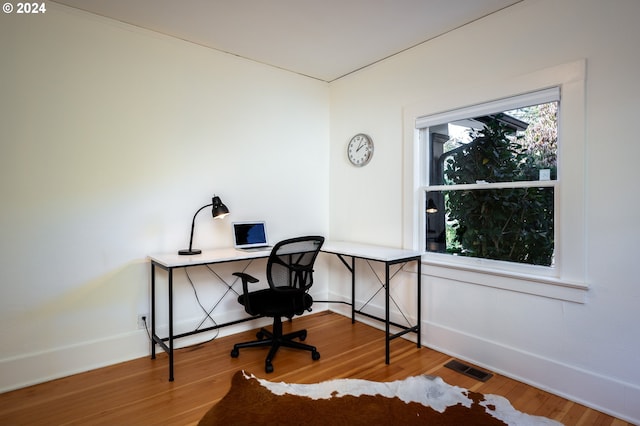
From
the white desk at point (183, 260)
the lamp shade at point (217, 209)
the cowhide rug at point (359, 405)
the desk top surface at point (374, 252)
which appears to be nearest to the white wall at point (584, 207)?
the desk top surface at point (374, 252)

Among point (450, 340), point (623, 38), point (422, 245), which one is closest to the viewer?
point (623, 38)

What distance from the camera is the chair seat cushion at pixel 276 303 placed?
2.67 m

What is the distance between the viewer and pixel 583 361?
7.34 feet

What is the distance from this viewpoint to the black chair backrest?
2.66 meters

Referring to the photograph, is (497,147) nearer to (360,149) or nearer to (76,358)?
(360,149)


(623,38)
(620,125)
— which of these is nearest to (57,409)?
(620,125)

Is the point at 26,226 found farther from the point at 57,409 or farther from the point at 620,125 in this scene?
the point at 620,125

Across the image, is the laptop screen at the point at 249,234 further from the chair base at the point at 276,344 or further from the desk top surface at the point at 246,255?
the chair base at the point at 276,344

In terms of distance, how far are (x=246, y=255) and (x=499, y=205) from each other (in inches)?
80.7

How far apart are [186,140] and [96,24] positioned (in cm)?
105

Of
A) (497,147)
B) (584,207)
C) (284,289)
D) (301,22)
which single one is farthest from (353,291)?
(301,22)

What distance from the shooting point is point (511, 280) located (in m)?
2.56

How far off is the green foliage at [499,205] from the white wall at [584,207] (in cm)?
27

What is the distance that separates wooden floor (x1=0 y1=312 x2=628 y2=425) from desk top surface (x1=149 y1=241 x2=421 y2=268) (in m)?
0.83
